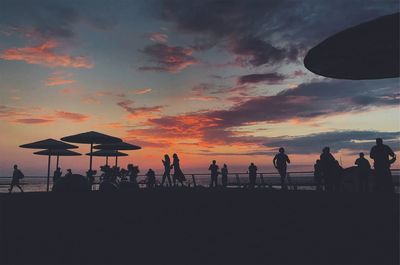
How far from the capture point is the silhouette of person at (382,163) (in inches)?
406

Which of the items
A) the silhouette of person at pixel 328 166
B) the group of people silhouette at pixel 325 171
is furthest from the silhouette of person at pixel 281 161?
the silhouette of person at pixel 328 166

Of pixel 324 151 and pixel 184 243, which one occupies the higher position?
pixel 324 151

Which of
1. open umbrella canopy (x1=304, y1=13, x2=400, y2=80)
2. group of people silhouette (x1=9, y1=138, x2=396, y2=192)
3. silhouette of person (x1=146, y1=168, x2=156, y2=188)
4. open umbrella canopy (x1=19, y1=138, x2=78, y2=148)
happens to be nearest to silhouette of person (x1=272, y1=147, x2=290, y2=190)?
group of people silhouette (x1=9, y1=138, x2=396, y2=192)

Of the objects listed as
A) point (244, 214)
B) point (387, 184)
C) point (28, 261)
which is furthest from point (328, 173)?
point (28, 261)

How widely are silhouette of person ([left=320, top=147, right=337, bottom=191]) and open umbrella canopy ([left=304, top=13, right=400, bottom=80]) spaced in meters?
4.97

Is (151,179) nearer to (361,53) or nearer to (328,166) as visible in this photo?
(328,166)

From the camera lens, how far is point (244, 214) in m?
6.93

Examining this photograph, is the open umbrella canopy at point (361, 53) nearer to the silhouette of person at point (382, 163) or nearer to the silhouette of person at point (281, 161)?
the silhouette of person at point (382, 163)

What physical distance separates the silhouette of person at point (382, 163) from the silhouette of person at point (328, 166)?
2.41m

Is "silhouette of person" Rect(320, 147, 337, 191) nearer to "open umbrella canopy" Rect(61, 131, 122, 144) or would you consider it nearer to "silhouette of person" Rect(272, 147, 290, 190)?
"silhouette of person" Rect(272, 147, 290, 190)

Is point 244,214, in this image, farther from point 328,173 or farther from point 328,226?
point 328,173

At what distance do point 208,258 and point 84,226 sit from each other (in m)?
2.82

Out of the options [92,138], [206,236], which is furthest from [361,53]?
[92,138]

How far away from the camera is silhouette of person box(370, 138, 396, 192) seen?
1031cm
